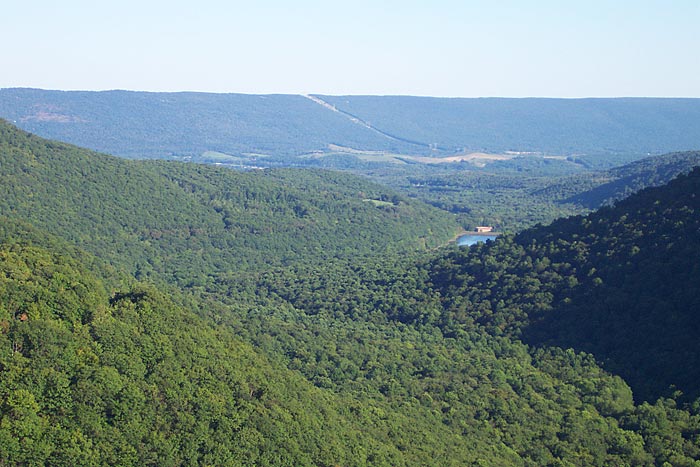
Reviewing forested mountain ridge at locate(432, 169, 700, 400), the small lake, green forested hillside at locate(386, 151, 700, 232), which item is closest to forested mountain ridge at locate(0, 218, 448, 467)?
forested mountain ridge at locate(432, 169, 700, 400)

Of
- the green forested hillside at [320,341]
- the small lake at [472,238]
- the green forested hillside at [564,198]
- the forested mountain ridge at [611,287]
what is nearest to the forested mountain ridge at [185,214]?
the green forested hillside at [320,341]

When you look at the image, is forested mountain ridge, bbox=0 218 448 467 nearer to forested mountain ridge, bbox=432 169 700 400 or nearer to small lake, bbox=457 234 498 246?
forested mountain ridge, bbox=432 169 700 400

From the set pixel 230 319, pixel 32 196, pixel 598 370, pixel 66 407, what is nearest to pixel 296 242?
pixel 32 196

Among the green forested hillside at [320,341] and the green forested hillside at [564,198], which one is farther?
the green forested hillside at [564,198]

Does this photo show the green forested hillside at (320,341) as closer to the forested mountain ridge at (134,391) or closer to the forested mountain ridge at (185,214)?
the forested mountain ridge at (134,391)

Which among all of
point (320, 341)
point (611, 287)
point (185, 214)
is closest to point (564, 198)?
point (185, 214)
